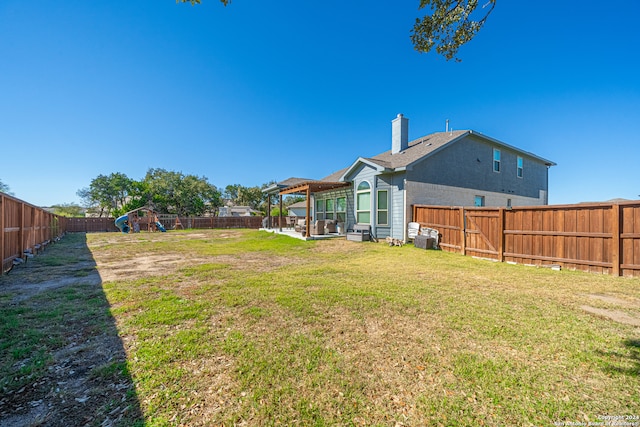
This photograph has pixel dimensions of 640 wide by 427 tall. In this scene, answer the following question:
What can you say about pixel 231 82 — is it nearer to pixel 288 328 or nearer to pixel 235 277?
pixel 235 277

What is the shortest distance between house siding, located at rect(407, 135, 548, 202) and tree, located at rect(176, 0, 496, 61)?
6665 mm

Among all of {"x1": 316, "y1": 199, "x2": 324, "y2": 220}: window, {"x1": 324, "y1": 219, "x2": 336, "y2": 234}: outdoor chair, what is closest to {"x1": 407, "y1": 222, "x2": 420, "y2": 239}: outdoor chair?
{"x1": 324, "y1": 219, "x2": 336, "y2": 234}: outdoor chair

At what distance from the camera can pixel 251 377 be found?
214cm

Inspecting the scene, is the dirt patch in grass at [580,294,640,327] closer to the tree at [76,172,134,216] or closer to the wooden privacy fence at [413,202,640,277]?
the wooden privacy fence at [413,202,640,277]

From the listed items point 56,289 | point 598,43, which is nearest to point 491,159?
point 598,43

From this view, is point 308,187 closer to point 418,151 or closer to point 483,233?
point 418,151

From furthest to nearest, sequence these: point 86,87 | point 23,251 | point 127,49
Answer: point 86,87 → point 127,49 → point 23,251

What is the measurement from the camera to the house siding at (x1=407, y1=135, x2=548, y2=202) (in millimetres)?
11641

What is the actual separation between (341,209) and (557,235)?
9.55 meters

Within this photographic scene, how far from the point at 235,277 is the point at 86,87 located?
14278 mm

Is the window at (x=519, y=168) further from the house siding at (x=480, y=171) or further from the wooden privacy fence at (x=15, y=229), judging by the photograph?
the wooden privacy fence at (x=15, y=229)

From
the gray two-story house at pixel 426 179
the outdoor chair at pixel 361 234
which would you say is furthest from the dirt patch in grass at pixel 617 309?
the outdoor chair at pixel 361 234

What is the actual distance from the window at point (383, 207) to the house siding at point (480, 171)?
4.69 ft

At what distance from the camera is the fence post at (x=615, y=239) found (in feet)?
18.4
